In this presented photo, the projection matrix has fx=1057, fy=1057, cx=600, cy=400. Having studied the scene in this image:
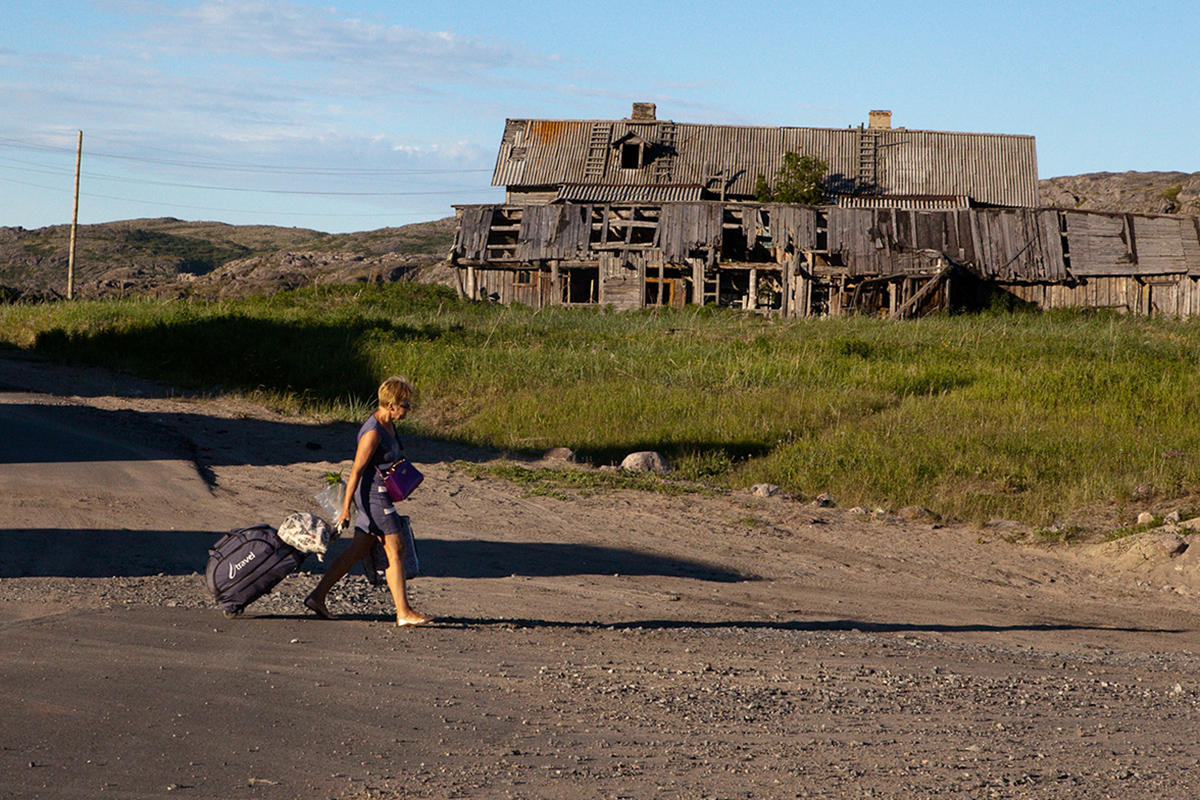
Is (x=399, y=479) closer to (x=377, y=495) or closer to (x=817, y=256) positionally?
(x=377, y=495)

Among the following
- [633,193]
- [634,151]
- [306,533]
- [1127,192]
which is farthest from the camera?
[1127,192]

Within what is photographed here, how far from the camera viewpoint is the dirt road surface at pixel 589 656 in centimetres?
418

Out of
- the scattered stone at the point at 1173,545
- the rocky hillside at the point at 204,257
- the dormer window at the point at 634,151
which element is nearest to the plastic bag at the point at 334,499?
the scattered stone at the point at 1173,545

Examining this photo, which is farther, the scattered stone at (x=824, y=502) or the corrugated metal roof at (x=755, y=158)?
the corrugated metal roof at (x=755, y=158)

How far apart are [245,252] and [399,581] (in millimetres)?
110031

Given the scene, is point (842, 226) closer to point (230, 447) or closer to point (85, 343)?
point (85, 343)

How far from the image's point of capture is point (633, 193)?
43.0 metres

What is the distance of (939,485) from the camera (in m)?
12.1

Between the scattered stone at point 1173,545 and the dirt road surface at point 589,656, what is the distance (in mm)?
→ 79

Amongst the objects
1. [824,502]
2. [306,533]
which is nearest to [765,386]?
[824,502]

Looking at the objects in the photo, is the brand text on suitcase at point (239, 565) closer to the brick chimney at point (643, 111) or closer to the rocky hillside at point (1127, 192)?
the brick chimney at point (643, 111)

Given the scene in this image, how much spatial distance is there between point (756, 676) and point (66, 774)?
11.1 feet

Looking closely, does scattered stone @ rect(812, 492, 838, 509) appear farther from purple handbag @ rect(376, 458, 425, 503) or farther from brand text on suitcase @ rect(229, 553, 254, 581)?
brand text on suitcase @ rect(229, 553, 254, 581)

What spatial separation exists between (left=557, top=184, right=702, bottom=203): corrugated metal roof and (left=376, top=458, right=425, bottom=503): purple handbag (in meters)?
36.4
